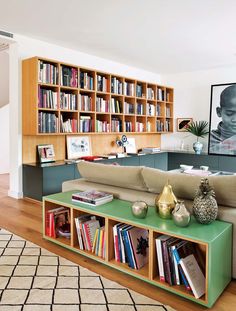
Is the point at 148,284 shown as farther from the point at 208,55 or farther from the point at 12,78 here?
the point at 208,55

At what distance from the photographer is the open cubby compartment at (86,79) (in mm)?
4664

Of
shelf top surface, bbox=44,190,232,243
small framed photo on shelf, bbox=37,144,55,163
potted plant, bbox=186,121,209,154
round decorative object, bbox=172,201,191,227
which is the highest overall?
potted plant, bbox=186,121,209,154

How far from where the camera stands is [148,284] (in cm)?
203

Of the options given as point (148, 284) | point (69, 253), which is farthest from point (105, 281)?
point (69, 253)

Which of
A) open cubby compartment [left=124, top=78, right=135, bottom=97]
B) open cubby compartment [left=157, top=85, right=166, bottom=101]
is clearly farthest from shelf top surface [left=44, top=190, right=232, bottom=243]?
open cubby compartment [left=157, top=85, right=166, bottom=101]

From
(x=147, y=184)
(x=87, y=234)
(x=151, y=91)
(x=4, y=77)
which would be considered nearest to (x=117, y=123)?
(x=151, y=91)

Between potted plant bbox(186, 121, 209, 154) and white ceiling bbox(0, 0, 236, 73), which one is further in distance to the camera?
potted plant bbox(186, 121, 209, 154)

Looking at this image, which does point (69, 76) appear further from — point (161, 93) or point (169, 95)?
point (169, 95)

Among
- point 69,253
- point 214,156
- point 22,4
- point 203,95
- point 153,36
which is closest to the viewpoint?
point 69,253

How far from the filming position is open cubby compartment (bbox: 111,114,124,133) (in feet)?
17.7

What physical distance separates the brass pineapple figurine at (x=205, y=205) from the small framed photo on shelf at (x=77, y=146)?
10.3 ft

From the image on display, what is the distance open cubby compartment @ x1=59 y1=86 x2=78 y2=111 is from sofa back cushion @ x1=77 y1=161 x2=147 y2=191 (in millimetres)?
1860

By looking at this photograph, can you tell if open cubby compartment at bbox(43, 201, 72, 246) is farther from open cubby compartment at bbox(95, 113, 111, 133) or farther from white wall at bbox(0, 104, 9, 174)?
white wall at bbox(0, 104, 9, 174)

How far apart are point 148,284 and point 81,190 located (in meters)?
1.15
